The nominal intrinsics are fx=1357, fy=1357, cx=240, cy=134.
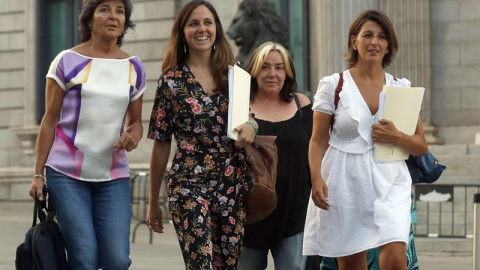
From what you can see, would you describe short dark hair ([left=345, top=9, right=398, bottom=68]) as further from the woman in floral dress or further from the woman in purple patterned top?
the woman in purple patterned top

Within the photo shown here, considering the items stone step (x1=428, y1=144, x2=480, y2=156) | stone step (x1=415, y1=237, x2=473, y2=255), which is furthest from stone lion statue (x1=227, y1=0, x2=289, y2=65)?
stone step (x1=415, y1=237, x2=473, y2=255)

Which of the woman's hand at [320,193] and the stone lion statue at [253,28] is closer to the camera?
the woman's hand at [320,193]

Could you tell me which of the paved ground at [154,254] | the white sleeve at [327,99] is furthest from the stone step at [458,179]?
the white sleeve at [327,99]

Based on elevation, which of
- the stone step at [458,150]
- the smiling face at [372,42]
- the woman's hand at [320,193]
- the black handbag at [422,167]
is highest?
the smiling face at [372,42]

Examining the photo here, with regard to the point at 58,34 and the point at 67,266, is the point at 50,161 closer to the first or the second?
the point at 67,266

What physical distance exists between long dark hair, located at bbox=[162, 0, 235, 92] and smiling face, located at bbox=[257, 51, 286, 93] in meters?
1.03

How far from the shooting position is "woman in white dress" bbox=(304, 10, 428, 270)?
7.62 metres

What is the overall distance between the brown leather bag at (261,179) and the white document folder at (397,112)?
0.61 metres

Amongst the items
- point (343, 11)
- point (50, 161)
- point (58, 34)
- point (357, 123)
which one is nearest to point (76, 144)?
point (50, 161)

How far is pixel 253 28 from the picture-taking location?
68.1 ft

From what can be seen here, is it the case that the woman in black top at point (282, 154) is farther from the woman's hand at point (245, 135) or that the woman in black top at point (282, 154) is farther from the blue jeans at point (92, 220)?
the blue jeans at point (92, 220)

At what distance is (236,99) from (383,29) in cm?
105

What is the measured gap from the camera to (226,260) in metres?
7.36

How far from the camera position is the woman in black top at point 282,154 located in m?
8.32
